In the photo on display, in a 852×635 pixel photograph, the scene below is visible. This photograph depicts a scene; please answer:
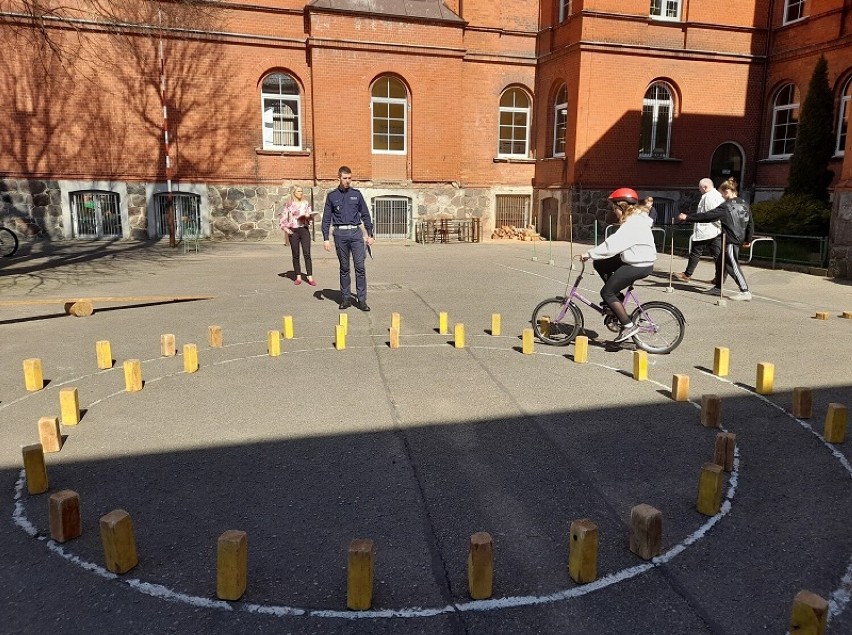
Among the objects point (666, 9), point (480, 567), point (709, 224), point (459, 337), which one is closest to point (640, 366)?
point (459, 337)

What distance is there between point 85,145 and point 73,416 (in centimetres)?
1938

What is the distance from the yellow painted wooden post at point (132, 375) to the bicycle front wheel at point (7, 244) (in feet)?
45.7

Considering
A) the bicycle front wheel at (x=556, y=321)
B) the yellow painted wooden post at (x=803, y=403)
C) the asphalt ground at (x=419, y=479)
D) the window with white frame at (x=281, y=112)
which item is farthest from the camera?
the window with white frame at (x=281, y=112)

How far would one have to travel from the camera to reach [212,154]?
23.2m

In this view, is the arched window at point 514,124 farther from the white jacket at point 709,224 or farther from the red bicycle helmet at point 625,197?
the red bicycle helmet at point 625,197

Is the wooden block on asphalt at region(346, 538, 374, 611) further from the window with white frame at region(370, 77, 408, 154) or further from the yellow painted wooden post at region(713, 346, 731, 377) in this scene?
the window with white frame at region(370, 77, 408, 154)

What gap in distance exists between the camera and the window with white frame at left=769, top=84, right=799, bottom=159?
80.7ft

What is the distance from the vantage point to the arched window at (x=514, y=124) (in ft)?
86.9

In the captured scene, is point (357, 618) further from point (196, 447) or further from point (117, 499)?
point (196, 447)

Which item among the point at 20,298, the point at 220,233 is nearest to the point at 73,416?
the point at 20,298

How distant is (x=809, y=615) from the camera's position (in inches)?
112

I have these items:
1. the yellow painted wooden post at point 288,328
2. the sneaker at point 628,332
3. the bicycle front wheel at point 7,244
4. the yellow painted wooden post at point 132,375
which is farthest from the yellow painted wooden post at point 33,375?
the bicycle front wheel at point 7,244

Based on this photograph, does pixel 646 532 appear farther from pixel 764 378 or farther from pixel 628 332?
pixel 628 332

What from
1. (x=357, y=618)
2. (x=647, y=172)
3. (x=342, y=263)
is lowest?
(x=357, y=618)
